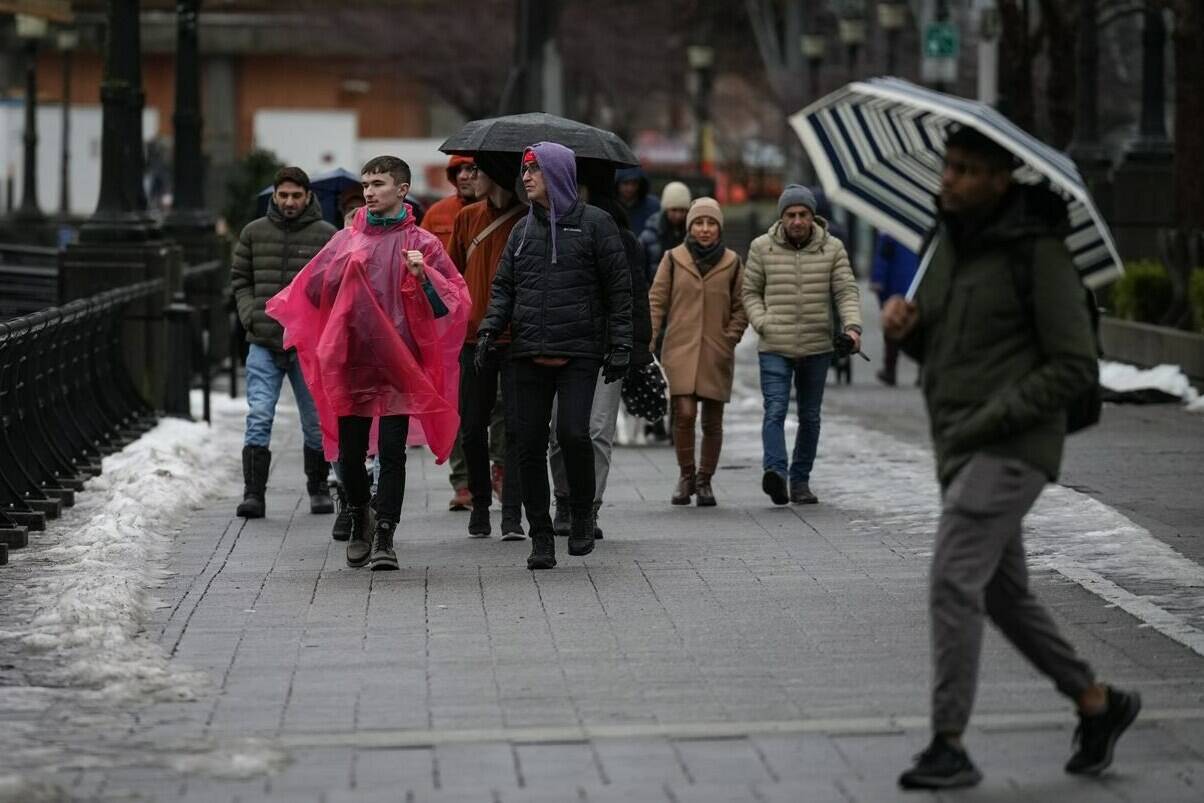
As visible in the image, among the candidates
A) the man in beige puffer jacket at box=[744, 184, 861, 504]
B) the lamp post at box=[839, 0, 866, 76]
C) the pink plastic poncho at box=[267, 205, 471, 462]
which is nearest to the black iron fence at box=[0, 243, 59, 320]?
the man in beige puffer jacket at box=[744, 184, 861, 504]

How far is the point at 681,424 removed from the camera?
13422mm

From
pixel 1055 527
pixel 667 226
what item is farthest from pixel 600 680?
pixel 667 226

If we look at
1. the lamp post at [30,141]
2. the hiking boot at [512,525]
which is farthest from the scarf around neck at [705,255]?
the lamp post at [30,141]

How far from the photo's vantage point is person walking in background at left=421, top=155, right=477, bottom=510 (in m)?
12.7

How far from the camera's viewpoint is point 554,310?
1049 cm

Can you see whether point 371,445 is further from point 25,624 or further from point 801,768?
point 801,768

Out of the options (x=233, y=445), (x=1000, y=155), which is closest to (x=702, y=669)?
(x=1000, y=155)

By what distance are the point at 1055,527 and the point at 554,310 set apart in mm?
2793

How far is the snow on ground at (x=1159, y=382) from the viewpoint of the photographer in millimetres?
19500

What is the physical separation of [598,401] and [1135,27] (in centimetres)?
3567

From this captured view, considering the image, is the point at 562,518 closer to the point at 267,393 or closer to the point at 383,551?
the point at 383,551

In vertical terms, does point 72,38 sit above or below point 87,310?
above

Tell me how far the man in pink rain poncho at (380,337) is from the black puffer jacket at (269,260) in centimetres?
176

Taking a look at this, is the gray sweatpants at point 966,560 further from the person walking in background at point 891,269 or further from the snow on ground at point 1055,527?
the person walking in background at point 891,269
